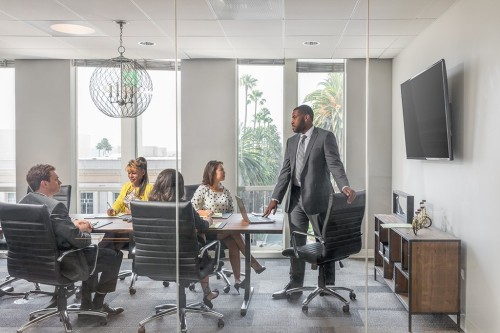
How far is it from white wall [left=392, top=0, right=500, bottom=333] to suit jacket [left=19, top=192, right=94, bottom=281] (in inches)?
90.2

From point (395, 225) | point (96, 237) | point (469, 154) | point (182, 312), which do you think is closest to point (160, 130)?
point (96, 237)

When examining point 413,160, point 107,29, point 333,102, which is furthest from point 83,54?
point 413,160

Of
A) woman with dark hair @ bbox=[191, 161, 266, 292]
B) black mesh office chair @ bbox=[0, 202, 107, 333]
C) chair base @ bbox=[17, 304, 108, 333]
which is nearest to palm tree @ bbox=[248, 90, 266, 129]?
woman with dark hair @ bbox=[191, 161, 266, 292]

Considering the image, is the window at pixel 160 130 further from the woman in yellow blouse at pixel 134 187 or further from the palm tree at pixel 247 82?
the palm tree at pixel 247 82

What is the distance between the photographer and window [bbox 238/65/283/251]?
2.84 metres

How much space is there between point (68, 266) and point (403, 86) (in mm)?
2734

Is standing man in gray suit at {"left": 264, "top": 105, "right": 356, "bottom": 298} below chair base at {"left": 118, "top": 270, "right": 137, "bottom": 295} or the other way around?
the other way around

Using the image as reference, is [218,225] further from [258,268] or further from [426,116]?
→ [426,116]

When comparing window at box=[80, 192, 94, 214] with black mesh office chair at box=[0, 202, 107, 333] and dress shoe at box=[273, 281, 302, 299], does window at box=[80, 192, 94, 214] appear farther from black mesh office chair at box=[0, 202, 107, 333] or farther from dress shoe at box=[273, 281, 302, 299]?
dress shoe at box=[273, 281, 302, 299]

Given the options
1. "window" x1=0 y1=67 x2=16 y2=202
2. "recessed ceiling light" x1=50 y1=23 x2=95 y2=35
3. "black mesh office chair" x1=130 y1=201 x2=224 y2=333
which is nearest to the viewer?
"black mesh office chair" x1=130 y1=201 x2=224 y2=333

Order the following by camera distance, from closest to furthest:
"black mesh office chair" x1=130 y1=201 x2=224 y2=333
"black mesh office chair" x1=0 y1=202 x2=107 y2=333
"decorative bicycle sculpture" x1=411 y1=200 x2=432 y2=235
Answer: "black mesh office chair" x1=0 y1=202 x2=107 y2=333 → "black mesh office chair" x1=130 y1=201 x2=224 y2=333 → "decorative bicycle sculpture" x1=411 y1=200 x2=432 y2=235

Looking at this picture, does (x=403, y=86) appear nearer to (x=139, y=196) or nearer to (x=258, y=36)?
(x=258, y=36)

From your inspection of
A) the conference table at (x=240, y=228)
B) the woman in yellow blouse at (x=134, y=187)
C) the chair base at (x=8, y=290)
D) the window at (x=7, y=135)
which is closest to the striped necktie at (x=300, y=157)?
the conference table at (x=240, y=228)

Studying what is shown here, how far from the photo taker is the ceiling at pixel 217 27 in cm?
300
